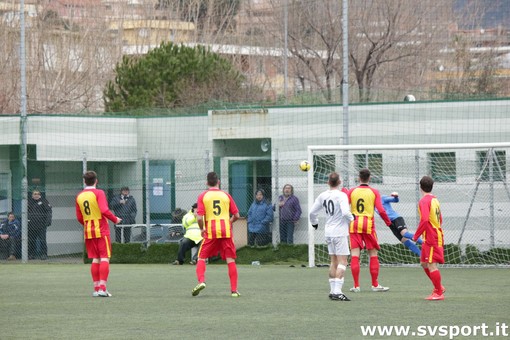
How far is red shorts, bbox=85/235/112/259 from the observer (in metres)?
14.7

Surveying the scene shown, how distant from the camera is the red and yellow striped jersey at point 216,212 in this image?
1430 centimetres

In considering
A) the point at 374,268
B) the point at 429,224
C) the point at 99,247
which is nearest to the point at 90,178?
the point at 99,247

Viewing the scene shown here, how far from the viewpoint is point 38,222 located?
1008 inches

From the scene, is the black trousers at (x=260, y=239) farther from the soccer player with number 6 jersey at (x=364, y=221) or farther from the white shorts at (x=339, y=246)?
the white shorts at (x=339, y=246)

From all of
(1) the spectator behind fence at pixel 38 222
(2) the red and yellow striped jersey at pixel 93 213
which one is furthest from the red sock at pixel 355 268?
(1) the spectator behind fence at pixel 38 222

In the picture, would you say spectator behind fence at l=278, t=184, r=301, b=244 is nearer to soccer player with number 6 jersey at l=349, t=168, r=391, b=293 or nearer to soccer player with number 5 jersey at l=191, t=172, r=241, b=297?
soccer player with number 6 jersey at l=349, t=168, r=391, b=293

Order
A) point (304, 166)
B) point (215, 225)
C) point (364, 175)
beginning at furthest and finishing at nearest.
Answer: point (304, 166)
point (364, 175)
point (215, 225)

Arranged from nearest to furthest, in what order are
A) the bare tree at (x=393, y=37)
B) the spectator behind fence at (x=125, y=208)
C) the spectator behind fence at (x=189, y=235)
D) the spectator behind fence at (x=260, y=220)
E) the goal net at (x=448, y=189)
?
the goal net at (x=448, y=189), the spectator behind fence at (x=189, y=235), the spectator behind fence at (x=260, y=220), the spectator behind fence at (x=125, y=208), the bare tree at (x=393, y=37)

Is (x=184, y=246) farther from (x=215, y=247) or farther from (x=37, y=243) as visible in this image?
(x=215, y=247)

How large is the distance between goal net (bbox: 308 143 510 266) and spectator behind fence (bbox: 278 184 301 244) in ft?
1.86

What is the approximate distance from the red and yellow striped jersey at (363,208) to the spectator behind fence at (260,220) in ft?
28.6

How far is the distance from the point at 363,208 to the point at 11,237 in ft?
42.5

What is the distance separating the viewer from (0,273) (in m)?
21.1

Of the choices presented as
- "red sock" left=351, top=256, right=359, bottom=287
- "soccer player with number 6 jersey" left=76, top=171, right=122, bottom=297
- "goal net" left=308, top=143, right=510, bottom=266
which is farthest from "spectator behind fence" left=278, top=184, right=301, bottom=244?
"soccer player with number 6 jersey" left=76, top=171, right=122, bottom=297
